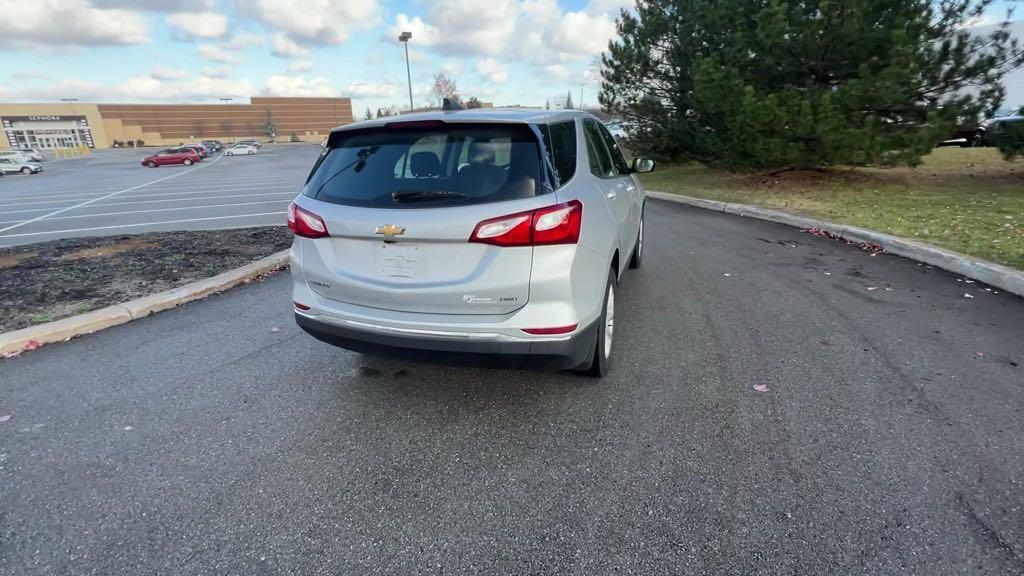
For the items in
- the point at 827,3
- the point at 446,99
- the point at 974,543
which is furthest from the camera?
the point at 827,3

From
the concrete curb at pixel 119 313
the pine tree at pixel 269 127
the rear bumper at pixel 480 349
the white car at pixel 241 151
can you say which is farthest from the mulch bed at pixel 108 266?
the pine tree at pixel 269 127

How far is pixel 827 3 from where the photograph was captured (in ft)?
31.9

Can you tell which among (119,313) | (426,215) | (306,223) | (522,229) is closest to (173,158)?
(119,313)

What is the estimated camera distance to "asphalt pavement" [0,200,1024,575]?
216 centimetres

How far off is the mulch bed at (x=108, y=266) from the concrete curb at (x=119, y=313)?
24cm

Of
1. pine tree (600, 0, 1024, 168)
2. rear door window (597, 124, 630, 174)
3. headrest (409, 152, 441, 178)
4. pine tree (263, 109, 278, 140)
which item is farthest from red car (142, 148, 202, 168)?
pine tree (263, 109, 278, 140)

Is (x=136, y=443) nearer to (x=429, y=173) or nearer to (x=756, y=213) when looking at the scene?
(x=429, y=173)

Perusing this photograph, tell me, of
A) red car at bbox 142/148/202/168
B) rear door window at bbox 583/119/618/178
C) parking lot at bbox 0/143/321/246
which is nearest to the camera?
rear door window at bbox 583/119/618/178

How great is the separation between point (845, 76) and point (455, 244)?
12.2 meters

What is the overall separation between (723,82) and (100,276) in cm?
1170

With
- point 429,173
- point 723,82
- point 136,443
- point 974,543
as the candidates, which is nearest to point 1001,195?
point 723,82

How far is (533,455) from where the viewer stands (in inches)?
109

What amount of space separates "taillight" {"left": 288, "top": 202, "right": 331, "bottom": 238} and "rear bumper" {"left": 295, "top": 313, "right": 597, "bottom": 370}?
22.2 inches

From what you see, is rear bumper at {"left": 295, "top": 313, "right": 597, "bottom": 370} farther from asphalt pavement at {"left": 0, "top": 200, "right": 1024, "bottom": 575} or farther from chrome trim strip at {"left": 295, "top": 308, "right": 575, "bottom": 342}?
asphalt pavement at {"left": 0, "top": 200, "right": 1024, "bottom": 575}
